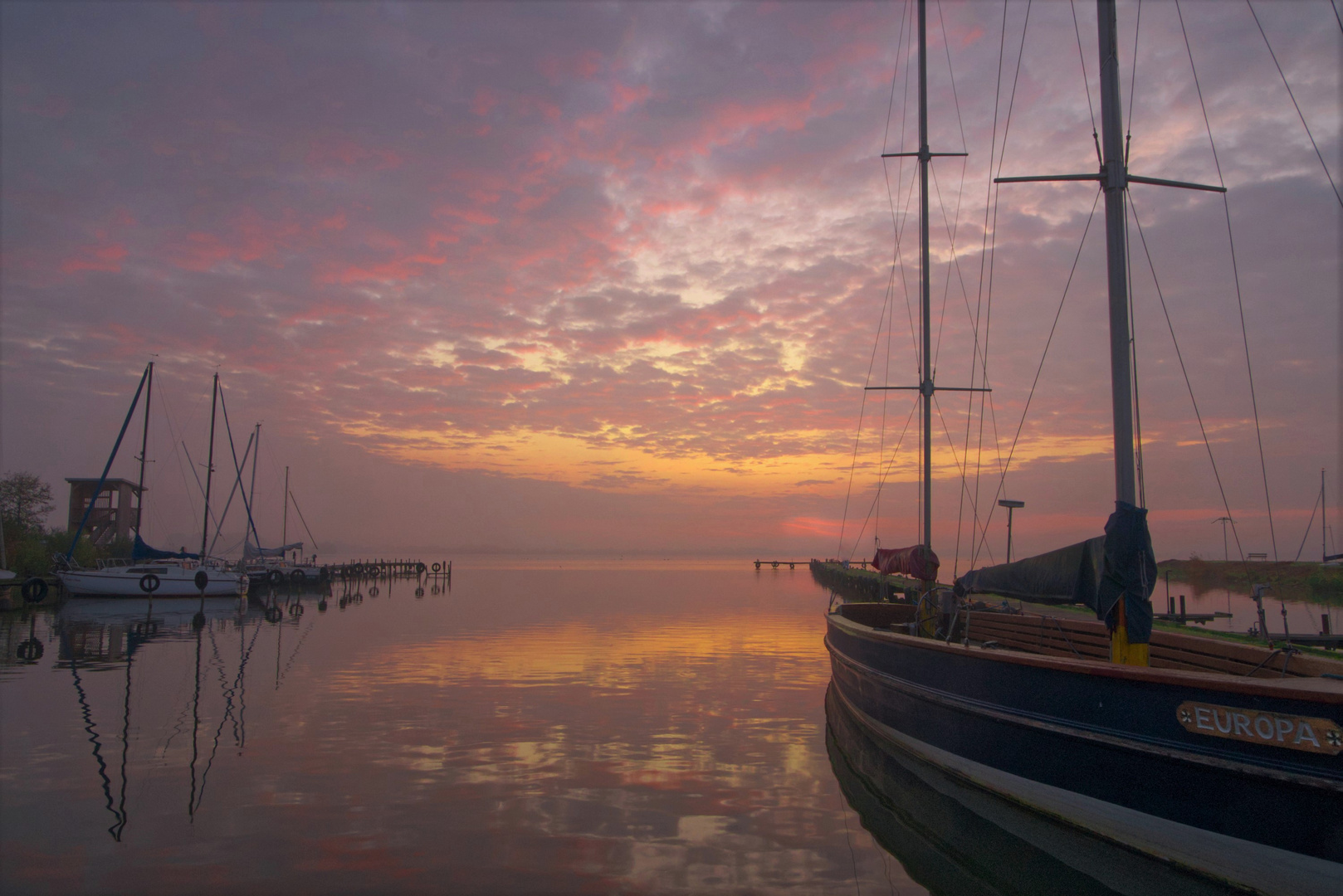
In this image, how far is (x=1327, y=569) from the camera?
225ft

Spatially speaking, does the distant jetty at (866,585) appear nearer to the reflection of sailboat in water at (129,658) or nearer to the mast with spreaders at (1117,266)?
the reflection of sailboat in water at (129,658)

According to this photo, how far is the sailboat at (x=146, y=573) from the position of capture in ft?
146

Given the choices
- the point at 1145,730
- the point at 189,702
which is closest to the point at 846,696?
the point at 1145,730

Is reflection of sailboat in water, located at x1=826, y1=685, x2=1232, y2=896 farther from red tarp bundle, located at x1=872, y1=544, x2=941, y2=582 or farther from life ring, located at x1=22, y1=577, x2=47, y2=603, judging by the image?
life ring, located at x1=22, y1=577, x2=47, y2=603

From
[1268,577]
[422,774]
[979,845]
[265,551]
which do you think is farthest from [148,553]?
[1268,577]

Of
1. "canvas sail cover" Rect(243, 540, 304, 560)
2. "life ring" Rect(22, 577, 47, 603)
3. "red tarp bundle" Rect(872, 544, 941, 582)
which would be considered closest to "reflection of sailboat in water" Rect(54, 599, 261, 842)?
"life ring" Rect(22, 577, 47, 603)

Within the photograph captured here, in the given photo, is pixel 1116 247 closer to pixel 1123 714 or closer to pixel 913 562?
pixel 1123 714

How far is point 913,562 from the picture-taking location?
1898 centimetres

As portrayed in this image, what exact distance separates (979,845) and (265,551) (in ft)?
258

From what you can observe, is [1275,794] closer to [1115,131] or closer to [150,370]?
[1115,131]

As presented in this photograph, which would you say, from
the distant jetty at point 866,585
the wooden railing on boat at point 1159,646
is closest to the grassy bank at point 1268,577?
the distant jetty at point 866,585

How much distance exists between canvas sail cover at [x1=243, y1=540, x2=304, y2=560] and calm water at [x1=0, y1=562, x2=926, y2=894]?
4412cm

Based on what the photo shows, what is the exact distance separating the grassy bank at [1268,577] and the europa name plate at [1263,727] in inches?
1605

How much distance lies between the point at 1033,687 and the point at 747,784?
439 centimetres
